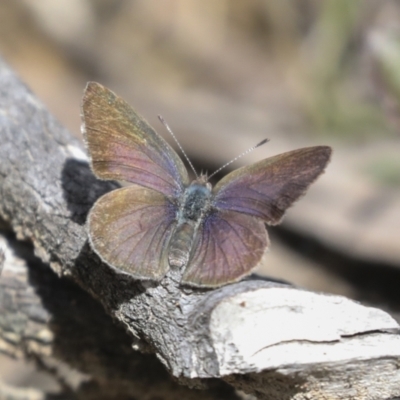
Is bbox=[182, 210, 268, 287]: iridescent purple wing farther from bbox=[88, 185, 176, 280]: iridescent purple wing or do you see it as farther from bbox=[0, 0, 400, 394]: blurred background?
bbox=[0, 0, 400, 394]: blurred background

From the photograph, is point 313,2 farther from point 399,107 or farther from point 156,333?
point 156,333

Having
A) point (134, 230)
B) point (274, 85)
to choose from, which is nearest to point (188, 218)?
point (134, 230)

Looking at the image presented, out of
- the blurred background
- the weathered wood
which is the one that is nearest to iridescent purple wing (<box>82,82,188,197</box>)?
the weathered wood

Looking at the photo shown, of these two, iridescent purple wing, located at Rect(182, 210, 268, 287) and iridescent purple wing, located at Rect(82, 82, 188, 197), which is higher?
iridescent purple wing, located at Rect(82, 82, 188, 197)

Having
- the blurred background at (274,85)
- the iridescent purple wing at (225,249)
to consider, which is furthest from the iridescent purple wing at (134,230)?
the blurred background at (274,85)

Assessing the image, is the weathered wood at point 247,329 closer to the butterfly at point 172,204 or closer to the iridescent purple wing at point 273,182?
the butterfly at point 172,204

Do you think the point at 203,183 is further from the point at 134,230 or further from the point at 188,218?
the point at 134,230

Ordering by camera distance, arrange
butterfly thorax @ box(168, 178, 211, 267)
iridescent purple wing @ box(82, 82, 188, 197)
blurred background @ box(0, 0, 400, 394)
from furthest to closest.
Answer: blurred background @ box(0, 0, 400, 394), iridescent purple wing @ box(82, 82, 188, 197), butterfly thorax @ box(168, 178, 211, 267)

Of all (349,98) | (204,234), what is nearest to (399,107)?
(204,234)
